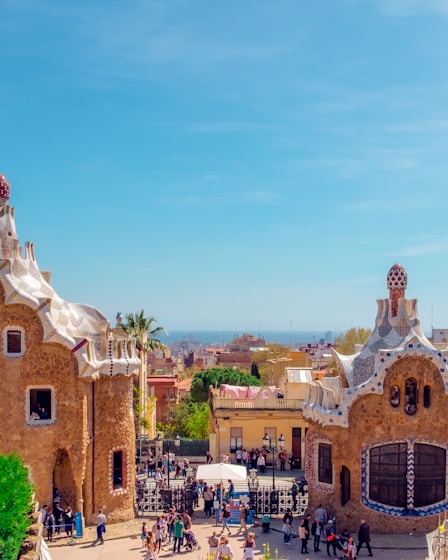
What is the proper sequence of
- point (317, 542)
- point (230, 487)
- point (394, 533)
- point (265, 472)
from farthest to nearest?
point (265, 472) < point (230, 487) < point (394, 533) < point (317, 542)

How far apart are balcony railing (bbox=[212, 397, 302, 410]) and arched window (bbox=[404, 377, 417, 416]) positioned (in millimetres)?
11583

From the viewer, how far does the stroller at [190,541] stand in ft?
72.9

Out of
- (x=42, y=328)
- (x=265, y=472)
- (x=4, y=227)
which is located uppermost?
(x=4, y=227)

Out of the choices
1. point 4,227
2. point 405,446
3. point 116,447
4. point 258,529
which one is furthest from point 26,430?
point 405,446

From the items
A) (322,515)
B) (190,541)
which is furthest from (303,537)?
(190,541)

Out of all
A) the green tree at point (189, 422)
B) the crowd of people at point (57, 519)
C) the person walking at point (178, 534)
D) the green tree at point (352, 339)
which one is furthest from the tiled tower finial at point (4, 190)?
the green tree at point (352, 339)

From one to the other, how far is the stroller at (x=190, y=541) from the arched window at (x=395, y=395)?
774cm

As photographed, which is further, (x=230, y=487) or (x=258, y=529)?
(x=230, y=487)

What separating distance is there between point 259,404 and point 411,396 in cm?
1238

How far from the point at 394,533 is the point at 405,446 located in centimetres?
286

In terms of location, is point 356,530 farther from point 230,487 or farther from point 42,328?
point 42,328

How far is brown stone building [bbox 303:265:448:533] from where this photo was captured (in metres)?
24.0

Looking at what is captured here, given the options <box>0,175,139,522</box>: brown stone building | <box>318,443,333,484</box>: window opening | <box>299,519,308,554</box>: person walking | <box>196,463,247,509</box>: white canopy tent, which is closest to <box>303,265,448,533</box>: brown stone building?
<box>318,443,333,484</box>: window opening

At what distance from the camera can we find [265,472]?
3319 cm
